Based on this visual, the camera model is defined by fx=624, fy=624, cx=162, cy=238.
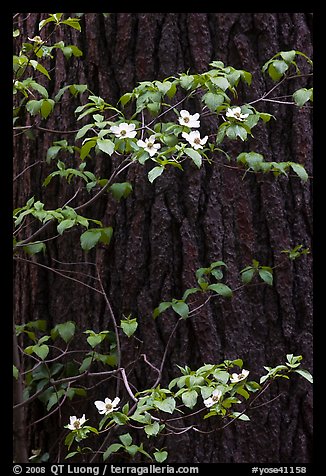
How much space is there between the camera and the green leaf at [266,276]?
1.82 m

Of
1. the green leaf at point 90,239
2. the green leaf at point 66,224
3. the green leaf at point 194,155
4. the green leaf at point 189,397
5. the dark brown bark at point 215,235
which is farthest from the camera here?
the dark brown bark at point 215,235

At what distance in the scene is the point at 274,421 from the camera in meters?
1.91

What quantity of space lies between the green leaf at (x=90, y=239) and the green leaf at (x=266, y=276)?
0.49 metres

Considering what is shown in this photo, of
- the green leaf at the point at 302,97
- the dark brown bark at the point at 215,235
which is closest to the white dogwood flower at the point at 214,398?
the dark brown bark at the point at 215,235

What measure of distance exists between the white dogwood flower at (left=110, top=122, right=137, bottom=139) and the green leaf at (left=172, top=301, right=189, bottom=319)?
0.51 metres

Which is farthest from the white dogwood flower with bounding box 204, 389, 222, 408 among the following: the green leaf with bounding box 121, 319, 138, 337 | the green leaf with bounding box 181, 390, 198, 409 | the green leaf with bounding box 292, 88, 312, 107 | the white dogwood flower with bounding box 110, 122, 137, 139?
the green leaf with bounding box 292, 88, 312, 107

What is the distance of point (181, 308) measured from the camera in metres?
1.77

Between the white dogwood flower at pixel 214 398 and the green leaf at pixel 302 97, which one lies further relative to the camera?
the green leaf at pixel 302 97

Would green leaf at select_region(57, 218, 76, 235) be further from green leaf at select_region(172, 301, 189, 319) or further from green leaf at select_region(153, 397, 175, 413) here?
green leaf at select_region(153, 397, 175, 413)

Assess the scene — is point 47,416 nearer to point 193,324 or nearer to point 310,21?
point 193,324

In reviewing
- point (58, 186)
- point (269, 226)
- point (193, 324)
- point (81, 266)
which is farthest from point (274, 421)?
point (58, 186)

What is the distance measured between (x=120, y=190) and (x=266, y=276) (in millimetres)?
495

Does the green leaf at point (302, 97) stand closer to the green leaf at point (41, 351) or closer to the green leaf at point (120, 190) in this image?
the green leaf at point (120, 190)

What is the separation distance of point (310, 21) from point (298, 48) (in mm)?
98
